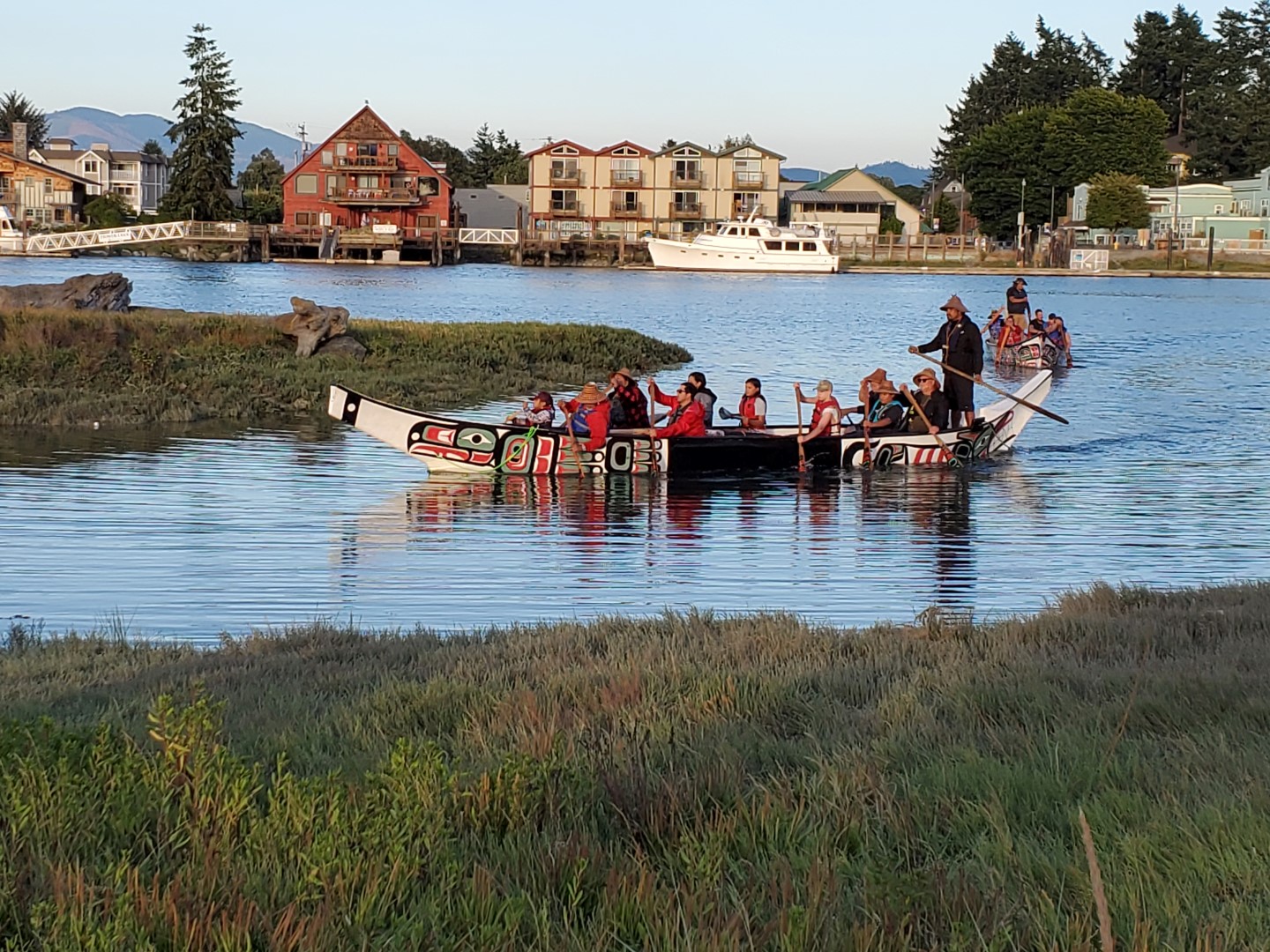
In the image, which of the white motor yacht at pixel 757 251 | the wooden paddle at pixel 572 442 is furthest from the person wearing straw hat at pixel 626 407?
the white motor yacht at pixel 757 251

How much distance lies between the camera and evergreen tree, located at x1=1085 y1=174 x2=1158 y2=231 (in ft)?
349

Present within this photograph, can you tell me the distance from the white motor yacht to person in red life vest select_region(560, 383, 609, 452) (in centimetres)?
7922

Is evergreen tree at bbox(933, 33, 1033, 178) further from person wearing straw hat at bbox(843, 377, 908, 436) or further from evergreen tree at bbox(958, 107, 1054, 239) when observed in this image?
person wearing straw hat at bbox(843, 377, 908, 436)

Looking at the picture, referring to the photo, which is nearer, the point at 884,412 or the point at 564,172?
the point at 884,412

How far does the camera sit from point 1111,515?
1809 cm

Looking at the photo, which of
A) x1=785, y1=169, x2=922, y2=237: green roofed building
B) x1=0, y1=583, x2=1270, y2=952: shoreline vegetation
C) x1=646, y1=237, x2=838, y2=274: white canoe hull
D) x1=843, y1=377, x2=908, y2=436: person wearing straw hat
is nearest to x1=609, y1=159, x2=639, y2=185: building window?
x1=646, y1=237, x2=838, y2=274: white canoe hull

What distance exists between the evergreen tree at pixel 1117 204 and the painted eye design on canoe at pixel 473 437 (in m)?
94.3

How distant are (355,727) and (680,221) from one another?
110443 millimetres

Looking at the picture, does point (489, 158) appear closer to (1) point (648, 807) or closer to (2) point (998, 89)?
(2) point (998, 89)

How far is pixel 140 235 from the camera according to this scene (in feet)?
326

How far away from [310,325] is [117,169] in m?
118

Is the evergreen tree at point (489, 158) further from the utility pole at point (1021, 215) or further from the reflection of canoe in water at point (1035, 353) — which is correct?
the reflection of canoe in water at point (1035, 353)

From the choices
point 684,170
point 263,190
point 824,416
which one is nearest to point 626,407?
point 824,416

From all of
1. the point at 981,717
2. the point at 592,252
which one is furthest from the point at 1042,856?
the point at 592,252
